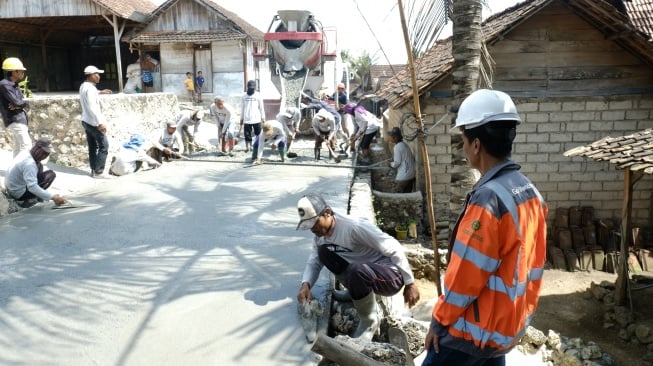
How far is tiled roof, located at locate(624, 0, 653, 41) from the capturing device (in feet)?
37.3

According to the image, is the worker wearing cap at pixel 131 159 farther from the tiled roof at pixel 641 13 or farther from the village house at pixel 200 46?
the tiled roof at pixel 641 13

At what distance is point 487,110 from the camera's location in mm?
1936

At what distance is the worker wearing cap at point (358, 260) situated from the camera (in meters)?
3.22

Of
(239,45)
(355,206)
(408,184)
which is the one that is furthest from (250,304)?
(239,45)

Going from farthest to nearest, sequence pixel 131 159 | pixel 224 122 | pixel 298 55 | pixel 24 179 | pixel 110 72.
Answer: pixel 110 72
pixel 298 55
pixel 224 122
pixel 131 159
pixel 24 179

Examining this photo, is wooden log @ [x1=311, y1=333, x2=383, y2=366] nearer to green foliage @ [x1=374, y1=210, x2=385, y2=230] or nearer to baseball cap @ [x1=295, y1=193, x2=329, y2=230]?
baseball cap @ [x1=295, y1=193, x2=329, y2=230]

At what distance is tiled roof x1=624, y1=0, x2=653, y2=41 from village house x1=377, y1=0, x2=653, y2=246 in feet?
9.78

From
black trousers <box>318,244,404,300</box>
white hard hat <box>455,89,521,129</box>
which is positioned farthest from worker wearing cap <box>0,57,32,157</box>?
white hard hat <box>455,89,521,129</box>

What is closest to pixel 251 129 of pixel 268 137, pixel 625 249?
pixel 268 137

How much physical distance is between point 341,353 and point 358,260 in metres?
1.00

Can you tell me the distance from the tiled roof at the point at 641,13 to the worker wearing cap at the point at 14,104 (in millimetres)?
12232

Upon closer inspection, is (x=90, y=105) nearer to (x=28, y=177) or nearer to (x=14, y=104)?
(x=14, y=104)

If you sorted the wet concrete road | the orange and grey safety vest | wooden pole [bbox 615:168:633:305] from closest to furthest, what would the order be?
the orange and grey safety vest < the wet concrete road < wooden pole [bbox 615:168:633:305]

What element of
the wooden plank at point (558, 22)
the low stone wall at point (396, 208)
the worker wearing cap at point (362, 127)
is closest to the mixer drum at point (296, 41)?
the worker wearing cap at point (362, 127)
